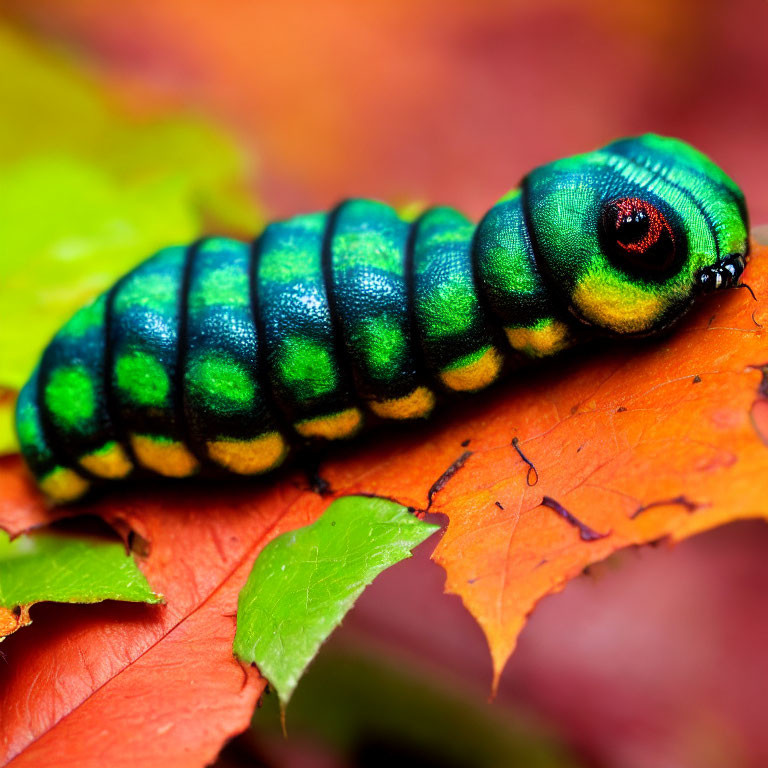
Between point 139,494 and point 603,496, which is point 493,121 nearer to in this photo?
point 139,494

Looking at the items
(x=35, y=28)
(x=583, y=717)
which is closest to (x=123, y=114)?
(x=35, y=28)

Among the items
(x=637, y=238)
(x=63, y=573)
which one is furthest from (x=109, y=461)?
(x=637, y=238)

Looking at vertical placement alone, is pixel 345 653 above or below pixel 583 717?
Result: above

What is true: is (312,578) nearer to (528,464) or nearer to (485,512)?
(485,512)

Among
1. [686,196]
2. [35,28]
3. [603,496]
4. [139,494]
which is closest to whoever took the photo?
[603,496]

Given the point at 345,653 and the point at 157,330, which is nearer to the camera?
the point at 157,330
